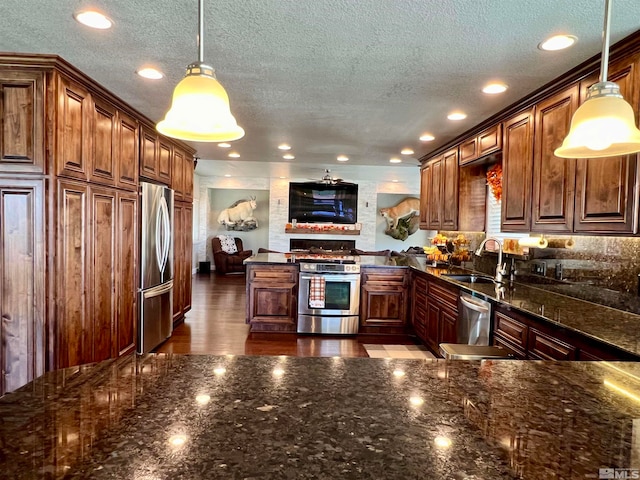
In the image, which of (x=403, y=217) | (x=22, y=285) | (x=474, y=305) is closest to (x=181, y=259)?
(x=22, y=285)

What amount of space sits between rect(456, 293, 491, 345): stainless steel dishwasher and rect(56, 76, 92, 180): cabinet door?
2.95 metres

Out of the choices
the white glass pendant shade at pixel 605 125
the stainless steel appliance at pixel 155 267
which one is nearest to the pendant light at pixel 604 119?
the white glass pendant shade at pixel 605 125

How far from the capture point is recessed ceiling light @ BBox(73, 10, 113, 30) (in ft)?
6.39

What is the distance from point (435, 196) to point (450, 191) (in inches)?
19.1

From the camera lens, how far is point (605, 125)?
142 cm

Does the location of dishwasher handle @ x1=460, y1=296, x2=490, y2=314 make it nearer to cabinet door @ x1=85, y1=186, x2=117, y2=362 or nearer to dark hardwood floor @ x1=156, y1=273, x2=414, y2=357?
dark hardwood floor @ x1=156, y1=273, x2=414, y2=357

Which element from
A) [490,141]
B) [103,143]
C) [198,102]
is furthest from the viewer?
[490,141]

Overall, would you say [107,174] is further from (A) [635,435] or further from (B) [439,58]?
(A) [635,435]

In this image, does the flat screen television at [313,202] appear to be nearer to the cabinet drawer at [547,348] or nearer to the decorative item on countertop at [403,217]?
the decorative item on countertop at [403,217]

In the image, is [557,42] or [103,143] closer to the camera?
[557,42]

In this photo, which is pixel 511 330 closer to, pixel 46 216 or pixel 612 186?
pixel 612 186

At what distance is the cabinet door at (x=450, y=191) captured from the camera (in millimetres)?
4594

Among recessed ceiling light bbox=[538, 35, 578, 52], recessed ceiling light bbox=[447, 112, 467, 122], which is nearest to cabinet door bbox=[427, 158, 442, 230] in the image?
recessed ceiling light bbox=[447, 112, 467, 122]

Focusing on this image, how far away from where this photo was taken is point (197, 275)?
33.3 feet
